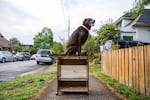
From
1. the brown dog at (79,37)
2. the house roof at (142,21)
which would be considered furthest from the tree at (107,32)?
the brown dog at (79,37)

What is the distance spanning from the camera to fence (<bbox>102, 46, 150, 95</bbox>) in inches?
352

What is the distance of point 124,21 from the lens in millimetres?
39969

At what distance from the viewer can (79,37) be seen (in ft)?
30.4

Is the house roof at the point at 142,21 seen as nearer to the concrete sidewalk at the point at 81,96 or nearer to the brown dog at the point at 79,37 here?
the concrete sidewalk at the point at 81,96

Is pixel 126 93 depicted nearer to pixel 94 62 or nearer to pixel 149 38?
pixel 94 62

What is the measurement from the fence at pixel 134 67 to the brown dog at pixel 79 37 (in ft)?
6.46

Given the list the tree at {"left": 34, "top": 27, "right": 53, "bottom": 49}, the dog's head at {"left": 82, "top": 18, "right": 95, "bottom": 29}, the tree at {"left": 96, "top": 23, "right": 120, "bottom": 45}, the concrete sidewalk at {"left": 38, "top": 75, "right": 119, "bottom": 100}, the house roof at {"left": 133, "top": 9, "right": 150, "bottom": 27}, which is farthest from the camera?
the tree at {"left": 34, "top": 27, "right": 53, "bottom": 49}

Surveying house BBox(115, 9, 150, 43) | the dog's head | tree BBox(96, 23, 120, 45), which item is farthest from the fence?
tree BBox(96, 23, 120, 45)

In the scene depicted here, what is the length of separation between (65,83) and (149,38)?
27.6 meters

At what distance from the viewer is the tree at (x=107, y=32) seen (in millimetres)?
35325

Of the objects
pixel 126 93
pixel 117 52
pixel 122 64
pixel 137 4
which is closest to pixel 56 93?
pixel 126 93

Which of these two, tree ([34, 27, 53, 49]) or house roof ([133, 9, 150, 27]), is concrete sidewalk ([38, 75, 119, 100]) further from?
tree ([34, 27, 53, 49])

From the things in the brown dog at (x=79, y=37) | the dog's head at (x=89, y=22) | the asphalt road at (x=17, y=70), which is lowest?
the asphalt road at (x=17, y=70)

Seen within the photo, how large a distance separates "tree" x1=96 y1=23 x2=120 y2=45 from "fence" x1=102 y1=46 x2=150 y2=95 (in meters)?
21.1
